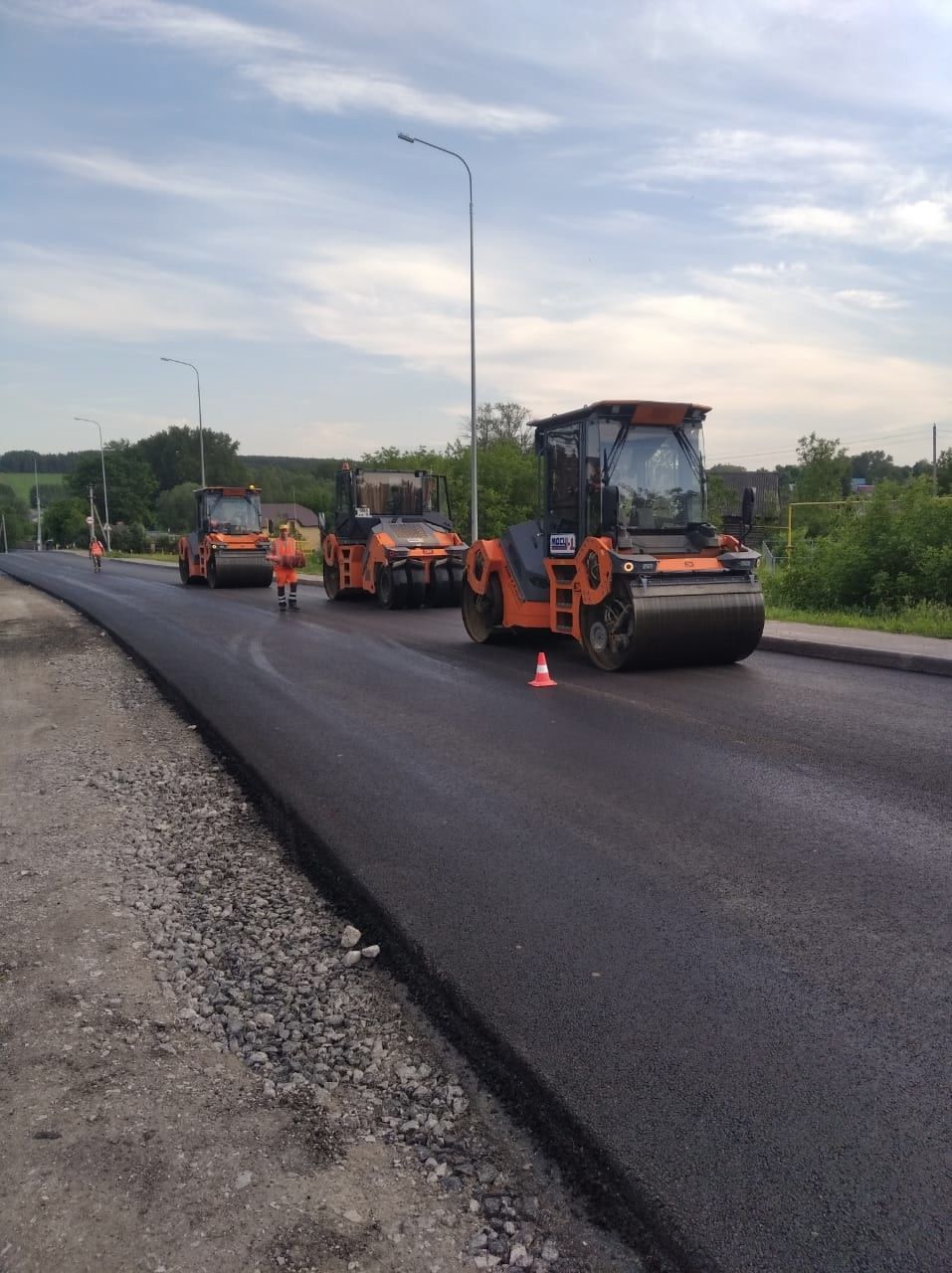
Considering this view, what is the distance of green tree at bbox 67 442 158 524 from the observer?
119625 mm

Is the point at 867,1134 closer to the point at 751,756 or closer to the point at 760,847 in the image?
the point at 760,847

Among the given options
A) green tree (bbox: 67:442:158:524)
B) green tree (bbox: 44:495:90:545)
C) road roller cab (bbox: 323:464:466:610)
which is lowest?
road roller cab (bbox: 323:464:466:610)

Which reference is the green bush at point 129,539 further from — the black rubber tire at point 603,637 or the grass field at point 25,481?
the black rubber tire at point 603,637

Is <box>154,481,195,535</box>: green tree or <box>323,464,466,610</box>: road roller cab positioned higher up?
<box>154,481,195,535</box>: green tree

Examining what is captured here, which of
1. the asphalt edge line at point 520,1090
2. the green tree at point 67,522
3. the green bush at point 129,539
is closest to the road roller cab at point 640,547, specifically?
the asphalt edge line at point 520,1090

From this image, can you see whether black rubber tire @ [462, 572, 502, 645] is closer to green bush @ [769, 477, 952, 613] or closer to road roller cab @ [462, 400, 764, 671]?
road roller cab @ [462, 400, 764, 671]

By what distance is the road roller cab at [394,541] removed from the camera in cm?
1931

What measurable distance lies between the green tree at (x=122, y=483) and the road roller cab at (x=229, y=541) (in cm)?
9723

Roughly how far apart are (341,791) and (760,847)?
2525 millimetres

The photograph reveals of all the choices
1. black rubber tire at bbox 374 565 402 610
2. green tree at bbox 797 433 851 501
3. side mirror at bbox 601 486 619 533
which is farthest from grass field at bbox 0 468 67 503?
side mirror at bbox 601 486 619 533

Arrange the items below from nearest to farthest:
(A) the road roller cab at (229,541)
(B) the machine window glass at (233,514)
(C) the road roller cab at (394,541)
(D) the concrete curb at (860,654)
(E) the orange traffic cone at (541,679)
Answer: (E) the orange traffic cone at (541,679), (D) the concrete curb at (860,654), (C) the road roller cab at (394,541), (A) the road roller cab at (229,541), (B) the machine window glass at (233,514)

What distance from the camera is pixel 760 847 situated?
495 cm

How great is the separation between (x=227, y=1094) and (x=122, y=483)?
126m

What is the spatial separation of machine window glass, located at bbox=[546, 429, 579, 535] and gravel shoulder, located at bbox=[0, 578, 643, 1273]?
6.59 m
